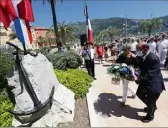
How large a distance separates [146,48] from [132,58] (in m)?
0.77

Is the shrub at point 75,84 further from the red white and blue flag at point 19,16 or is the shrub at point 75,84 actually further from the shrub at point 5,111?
the shrub at point 5,111

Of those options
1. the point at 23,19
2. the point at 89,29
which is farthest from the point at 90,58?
the point at 23,19

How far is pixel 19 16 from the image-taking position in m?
6.76

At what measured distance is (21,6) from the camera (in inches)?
263

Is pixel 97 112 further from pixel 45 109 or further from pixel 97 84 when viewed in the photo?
pixel 97 84

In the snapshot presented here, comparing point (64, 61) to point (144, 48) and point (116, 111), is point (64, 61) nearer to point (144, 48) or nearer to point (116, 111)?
point (116, 111)

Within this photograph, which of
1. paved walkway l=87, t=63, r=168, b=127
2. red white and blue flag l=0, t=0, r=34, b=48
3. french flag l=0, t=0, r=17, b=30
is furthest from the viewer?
red white and blue flag l=0, t=0, r=34, b=48

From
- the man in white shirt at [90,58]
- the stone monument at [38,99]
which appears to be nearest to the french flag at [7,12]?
the stone monument at [38,99]

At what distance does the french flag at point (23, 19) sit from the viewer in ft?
21.5

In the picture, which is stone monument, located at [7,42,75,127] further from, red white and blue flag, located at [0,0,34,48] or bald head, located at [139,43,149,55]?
bald head, located at [139,43,149,55]

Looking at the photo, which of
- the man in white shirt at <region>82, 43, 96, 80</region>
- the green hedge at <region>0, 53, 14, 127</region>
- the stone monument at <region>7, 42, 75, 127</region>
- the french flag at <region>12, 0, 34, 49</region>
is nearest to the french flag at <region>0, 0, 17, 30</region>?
the french flag at <region>12, 0, 34, 49</region>

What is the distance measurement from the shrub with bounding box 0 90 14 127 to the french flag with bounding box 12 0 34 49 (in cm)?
170

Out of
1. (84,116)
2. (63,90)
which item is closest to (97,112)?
(84,116)

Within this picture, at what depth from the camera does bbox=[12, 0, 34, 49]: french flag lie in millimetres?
6559
